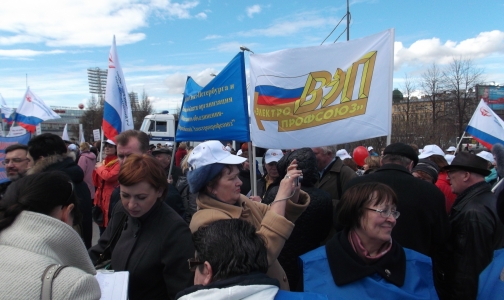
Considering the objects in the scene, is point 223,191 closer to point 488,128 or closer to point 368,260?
point 368,260

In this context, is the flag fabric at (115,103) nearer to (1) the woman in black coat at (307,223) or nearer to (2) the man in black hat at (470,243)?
(1) the woman in black coat at (307,223)

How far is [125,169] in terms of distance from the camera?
2613 millimetres

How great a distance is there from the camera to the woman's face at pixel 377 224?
7.56 feet

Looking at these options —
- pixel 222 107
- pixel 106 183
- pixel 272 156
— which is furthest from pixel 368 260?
pixel 106 183

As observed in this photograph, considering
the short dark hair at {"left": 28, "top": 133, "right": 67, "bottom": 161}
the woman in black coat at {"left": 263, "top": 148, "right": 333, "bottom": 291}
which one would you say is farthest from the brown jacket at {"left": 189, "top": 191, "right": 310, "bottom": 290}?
the short dark hair at {"left": 28, "top": 133, "right": 67, "bottom": 161}

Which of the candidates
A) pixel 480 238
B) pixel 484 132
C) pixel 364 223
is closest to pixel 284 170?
pixel 364 223

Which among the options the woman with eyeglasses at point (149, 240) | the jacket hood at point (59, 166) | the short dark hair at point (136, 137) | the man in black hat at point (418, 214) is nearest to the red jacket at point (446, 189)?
the man in black hat at point (418, 214)

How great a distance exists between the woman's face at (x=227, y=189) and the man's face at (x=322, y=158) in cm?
248

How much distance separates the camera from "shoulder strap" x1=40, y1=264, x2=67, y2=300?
1.45 metres

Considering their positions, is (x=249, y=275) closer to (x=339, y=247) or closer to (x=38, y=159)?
(x=339, y=247)

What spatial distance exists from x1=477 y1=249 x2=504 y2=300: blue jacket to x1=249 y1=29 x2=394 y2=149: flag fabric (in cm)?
184

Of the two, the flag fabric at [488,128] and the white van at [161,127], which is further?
the white van at [161,127]

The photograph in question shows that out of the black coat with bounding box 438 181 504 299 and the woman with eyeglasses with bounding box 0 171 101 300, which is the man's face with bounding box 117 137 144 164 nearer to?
the woman with eyeglasses with bounding box 0 171 101 300

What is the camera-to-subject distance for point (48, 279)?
1.48 meters
